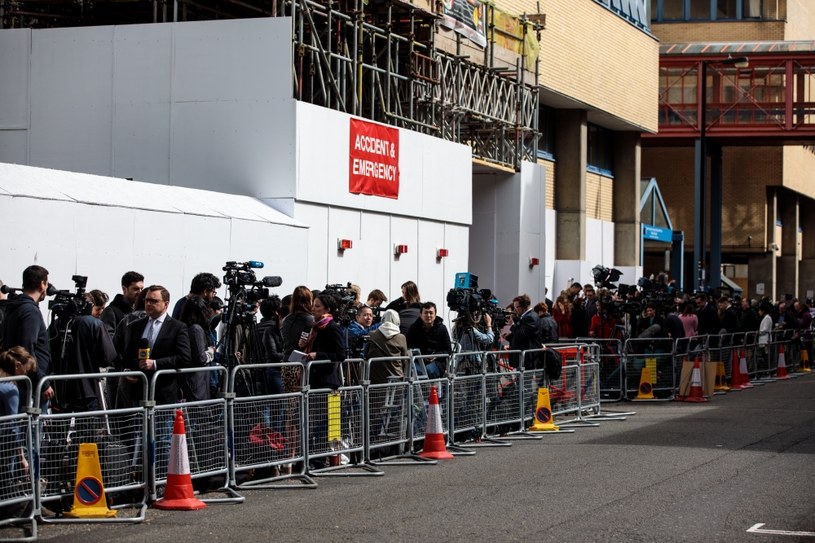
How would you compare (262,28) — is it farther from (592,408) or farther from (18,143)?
(592,408)

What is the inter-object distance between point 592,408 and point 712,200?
33.3m

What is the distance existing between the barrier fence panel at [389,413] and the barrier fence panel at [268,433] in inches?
44.1

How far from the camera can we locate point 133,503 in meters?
11.8

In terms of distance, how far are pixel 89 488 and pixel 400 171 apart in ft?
52.0

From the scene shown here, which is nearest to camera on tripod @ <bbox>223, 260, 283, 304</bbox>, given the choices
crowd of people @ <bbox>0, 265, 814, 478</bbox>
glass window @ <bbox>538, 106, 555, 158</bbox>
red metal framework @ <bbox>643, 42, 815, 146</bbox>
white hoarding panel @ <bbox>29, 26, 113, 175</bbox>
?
crowd of people @ <bbox>0, 265, 814, 478</bbox>

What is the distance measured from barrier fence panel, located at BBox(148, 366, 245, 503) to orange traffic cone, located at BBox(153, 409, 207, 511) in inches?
8.0

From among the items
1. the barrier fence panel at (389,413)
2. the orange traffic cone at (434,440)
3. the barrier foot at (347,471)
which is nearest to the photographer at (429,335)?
the barrier fence panel at (389,413)

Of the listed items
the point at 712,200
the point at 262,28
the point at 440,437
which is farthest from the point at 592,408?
the point at 712,200

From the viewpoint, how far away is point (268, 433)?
13.3 m

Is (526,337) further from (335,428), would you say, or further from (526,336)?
(335,428)

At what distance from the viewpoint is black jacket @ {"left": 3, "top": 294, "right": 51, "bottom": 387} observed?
11.8 m

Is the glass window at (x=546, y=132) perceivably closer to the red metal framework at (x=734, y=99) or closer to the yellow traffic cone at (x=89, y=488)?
the red metal framework at (x=734, y=99)

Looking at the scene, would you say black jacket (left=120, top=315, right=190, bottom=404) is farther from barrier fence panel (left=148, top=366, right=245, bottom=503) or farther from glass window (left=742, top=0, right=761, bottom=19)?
glass window (left=742, top=0, right=761, bottom=19)

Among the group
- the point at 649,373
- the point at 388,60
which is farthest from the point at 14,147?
the point at 649,373
